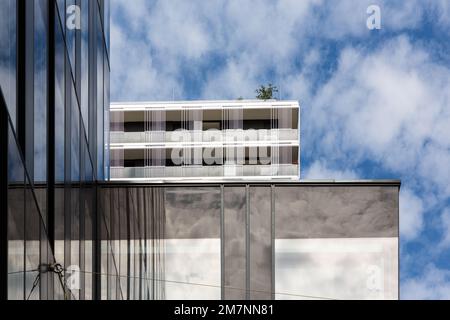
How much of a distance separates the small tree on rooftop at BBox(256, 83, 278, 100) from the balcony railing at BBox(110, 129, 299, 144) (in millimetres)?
5038

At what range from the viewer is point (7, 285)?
32.2 feet

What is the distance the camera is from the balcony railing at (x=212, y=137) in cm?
7550

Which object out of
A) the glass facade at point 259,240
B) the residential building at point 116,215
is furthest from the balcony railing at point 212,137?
the glass facade at point 259,240

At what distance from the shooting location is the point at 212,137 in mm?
76625

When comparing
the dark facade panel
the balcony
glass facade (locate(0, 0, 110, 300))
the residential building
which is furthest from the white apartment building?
glass facade (locate(0, 0, 110, 300))

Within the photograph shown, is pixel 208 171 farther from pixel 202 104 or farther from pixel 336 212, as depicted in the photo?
pixel 336 212

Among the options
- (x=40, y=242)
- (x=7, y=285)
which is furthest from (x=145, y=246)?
(x=7, y=285)

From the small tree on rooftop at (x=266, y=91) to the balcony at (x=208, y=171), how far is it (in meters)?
6.75

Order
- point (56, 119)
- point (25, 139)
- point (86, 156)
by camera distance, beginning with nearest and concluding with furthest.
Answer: point (25, 139) → point (56, 119) → point (86, 156)

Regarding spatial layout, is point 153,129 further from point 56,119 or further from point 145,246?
point 56,119

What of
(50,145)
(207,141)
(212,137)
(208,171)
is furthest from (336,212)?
(212,137)

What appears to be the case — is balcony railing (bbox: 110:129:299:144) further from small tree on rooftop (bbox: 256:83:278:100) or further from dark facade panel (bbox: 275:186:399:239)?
dark facade panel (bbox: 275:186:399:239)

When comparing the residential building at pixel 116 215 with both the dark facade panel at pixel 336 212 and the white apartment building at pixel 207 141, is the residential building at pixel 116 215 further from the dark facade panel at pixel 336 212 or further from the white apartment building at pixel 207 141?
the white apartment building at pixel 207 141

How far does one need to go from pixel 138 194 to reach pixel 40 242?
1244 centimetres
